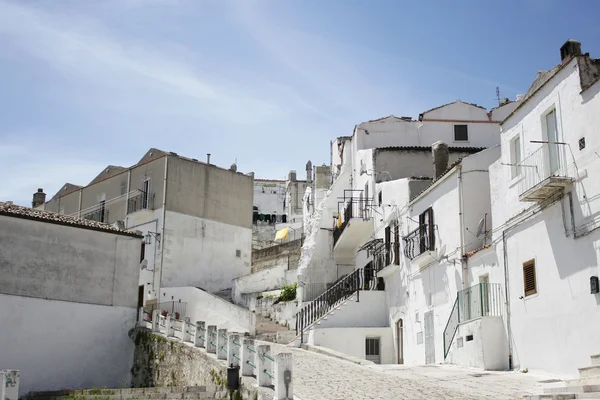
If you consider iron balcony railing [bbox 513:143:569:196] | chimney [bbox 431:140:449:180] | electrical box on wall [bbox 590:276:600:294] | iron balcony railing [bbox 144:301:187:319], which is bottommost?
electrical box on wall [bbox 590:276:600:294]

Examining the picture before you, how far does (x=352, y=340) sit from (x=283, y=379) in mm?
13570

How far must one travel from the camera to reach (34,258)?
26422mm

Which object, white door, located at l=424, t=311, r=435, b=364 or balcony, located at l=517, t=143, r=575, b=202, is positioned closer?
balcony, located at l=517, t=143, r=575, b=202

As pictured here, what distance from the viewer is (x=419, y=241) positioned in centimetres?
2542

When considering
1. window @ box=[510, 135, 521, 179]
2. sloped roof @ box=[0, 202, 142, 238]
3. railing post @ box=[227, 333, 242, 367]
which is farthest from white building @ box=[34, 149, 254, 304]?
window @ box=[510, 135, 521, 179]

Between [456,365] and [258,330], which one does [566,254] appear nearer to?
[456,365]

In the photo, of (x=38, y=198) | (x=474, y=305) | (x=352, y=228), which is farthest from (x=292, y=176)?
(x=474, y=305)

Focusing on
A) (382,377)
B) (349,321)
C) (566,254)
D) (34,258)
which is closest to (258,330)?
(349,321)

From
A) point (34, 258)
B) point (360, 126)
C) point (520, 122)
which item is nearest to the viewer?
point (520, 122)

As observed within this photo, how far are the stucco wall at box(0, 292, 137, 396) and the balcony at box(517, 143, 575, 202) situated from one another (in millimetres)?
16651

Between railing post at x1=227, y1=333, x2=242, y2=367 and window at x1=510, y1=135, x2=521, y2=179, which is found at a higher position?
window at x1=510, y1=135, x2=521, y2=179

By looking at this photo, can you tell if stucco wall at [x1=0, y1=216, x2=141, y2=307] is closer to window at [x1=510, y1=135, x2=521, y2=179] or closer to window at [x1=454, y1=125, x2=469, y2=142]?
window at [x1=454, y1=125, x2=469, y2=142]

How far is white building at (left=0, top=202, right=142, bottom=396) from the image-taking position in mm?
25453

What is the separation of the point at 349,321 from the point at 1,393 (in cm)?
1448
